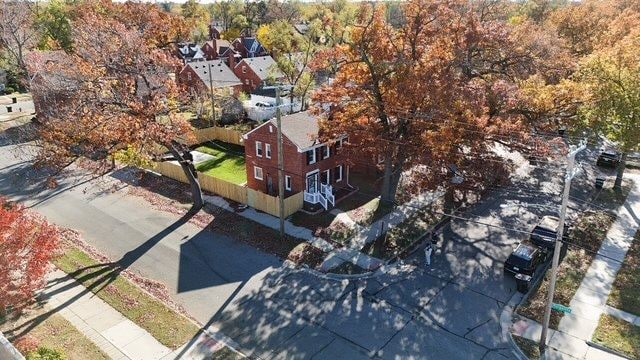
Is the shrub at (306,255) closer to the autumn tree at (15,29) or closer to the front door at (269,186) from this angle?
the front door at (269,186)

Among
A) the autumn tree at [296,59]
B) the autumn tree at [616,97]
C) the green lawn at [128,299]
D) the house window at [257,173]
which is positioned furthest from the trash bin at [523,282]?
the autumn tree at [296,59]

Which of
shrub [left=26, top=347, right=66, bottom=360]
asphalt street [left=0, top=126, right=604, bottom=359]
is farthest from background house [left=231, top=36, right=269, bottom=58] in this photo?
shrub [left=26, top=347, right=66, bottom=360]

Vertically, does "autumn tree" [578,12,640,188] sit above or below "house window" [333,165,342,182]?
above

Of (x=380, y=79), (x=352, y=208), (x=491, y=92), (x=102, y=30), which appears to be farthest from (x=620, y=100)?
(x=102, y=30)

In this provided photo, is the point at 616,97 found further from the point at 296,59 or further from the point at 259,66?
the point at 259,66

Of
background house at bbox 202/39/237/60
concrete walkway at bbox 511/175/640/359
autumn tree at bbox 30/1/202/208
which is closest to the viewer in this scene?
concrete walkway at bbox 511/175/640/359

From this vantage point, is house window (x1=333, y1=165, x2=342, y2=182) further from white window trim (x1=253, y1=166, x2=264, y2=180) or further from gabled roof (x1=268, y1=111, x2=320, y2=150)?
white window trim (x1=253, y1=166, x2=264, y2=180)

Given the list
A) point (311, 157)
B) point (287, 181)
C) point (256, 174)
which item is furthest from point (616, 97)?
point (256, 174)

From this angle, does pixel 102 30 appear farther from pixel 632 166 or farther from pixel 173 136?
pixel 632 166
